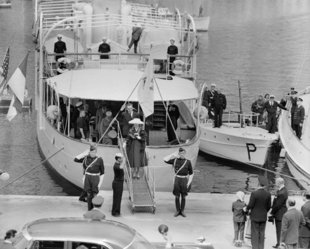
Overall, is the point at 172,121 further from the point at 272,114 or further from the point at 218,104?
the point at 272,114

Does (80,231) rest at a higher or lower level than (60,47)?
lower

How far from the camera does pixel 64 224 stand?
15.6 meters

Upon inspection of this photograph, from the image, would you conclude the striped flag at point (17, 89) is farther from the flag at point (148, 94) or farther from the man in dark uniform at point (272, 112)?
the man in dark uniform at point (272, 112)

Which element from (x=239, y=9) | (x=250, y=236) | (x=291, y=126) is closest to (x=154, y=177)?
(x=250, y=236)

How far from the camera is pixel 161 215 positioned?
2273 cm

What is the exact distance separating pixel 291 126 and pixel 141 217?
40.4 feet

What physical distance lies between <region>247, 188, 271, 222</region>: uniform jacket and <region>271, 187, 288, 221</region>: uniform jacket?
0.28 meters

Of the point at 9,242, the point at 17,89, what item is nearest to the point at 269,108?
the point at 17,89

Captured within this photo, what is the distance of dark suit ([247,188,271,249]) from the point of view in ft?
62.2

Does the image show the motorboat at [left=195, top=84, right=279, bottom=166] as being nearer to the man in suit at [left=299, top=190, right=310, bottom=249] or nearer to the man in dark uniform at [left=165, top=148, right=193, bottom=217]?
the man in dark uniform at [left=165, top=148, right=193, bottom=217]

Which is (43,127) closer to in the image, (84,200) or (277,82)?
(84,200)

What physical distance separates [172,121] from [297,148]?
497 cm

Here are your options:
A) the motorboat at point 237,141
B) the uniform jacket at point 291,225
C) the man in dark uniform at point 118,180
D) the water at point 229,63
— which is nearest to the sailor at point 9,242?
the uniform jacket at point 291,225

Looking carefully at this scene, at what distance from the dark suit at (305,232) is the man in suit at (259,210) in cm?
86
